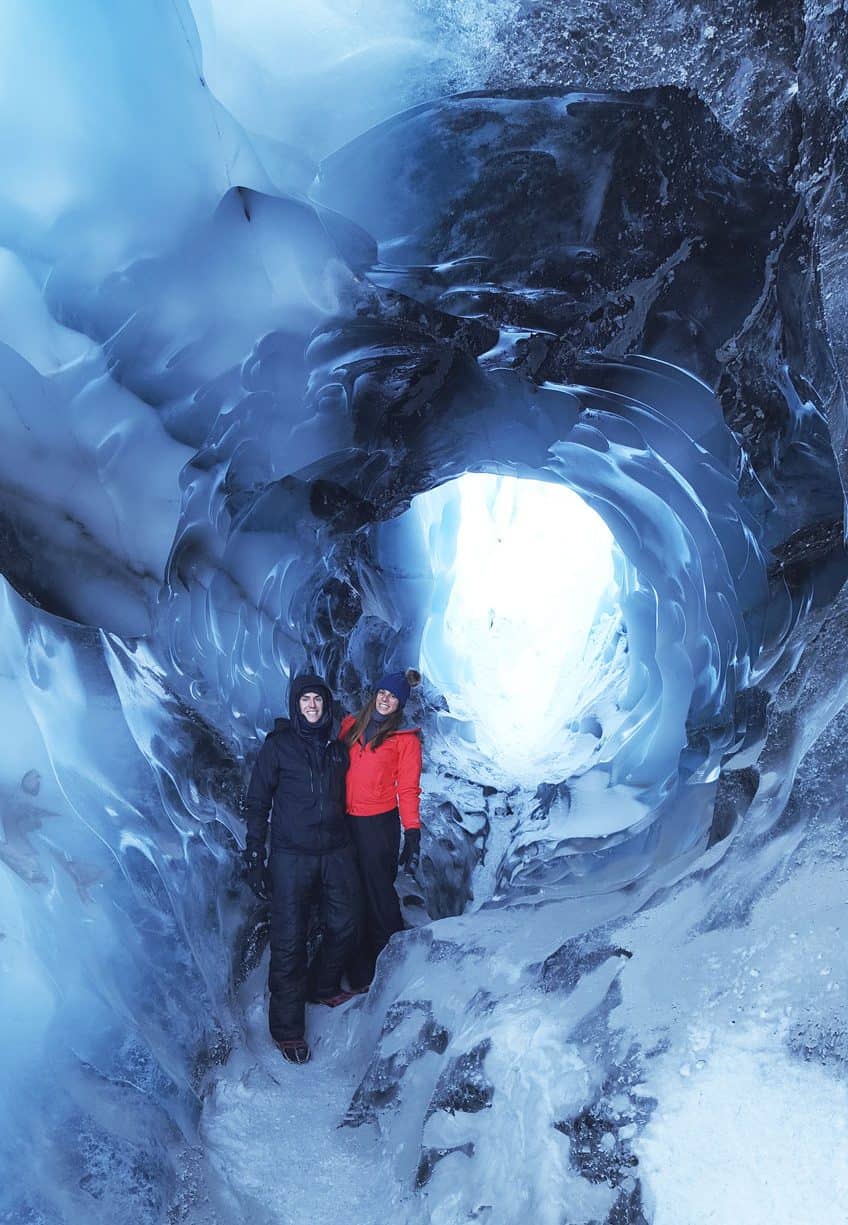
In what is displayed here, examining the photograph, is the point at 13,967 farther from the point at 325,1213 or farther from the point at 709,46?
the point at 709,46

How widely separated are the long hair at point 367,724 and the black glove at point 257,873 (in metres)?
0.61

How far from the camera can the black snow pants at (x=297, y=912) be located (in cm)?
411

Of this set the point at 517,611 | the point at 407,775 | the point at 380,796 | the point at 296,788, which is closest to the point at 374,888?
the point at 380,796

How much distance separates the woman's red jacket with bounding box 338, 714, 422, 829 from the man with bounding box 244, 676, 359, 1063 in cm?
18

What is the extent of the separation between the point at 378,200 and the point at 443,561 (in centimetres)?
448

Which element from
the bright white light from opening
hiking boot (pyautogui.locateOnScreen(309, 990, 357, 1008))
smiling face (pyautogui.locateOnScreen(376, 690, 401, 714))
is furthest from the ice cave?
the bright white light from opening

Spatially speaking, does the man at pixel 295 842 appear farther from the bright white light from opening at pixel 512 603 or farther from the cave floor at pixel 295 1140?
the bright white light from opening at pixel 512 603

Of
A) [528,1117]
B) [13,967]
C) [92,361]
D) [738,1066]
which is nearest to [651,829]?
[528,1117]

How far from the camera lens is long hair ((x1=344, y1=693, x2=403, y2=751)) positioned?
4328 mm

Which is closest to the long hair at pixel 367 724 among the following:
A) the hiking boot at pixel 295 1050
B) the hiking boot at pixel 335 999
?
the hiking boot at pixel 335 999

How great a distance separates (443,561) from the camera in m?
7.89

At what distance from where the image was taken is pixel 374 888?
4.51 metres

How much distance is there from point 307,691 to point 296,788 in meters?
0.42

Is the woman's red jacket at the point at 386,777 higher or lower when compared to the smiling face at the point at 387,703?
lower
